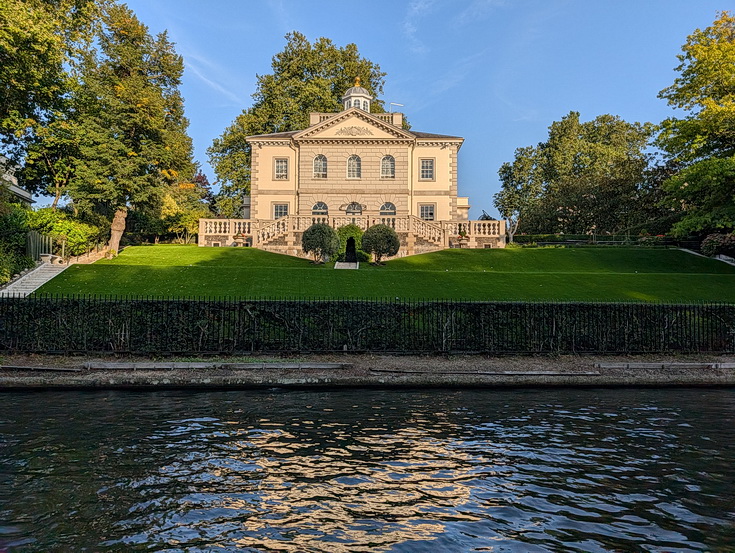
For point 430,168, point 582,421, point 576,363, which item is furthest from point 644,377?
point 430,168

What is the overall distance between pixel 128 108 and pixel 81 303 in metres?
20.5

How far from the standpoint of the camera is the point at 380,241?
29.8 m

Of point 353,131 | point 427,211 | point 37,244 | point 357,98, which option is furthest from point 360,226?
point 357,98

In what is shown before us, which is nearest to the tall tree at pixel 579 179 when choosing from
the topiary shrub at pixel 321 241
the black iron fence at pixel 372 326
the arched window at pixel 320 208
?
the arched window at pixel 320 208

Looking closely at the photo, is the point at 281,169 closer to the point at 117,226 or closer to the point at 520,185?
the point at 117,226

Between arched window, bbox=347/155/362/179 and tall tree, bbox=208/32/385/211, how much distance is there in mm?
13299

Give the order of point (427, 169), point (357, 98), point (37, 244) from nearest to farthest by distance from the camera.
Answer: point (37, 244) → point (427, 169) → point (357, 98)

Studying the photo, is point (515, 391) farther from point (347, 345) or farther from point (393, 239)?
point (393, 239)

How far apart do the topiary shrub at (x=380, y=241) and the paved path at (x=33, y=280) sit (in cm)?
1590

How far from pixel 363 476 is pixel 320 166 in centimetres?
3973

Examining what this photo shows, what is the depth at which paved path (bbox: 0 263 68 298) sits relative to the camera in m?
21.4

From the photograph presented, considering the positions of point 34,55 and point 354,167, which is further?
point 354,167

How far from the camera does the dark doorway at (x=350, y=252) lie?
3061 centimetres

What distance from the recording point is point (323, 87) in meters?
55.7
